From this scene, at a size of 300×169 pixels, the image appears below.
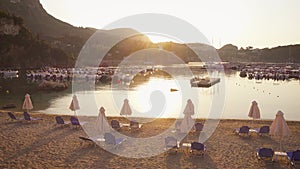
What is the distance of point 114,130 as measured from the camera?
47.0 ft

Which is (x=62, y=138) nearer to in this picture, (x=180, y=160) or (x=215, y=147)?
Result: (x=180, y=160)

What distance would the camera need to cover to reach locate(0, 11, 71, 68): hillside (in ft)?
276

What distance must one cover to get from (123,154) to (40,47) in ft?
294

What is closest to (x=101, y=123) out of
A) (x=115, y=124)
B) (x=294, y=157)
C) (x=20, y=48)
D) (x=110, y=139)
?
(x=110, y=139)

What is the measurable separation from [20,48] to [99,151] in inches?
3373

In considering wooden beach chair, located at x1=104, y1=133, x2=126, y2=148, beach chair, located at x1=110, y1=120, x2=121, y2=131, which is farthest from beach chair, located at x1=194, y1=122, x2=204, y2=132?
wooden beach chair, located at x1=104, y1=133, x2=126, y2=148

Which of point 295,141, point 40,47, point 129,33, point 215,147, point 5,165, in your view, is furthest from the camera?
point 129,33

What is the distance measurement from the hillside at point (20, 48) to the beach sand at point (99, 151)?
76.5m

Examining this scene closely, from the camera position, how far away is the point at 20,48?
289 ft

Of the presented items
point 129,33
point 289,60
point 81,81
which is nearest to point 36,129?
point 81,81

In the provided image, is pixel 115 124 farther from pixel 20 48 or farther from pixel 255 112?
pixel 20 48

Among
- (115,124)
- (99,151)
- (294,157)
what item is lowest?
(99,151)

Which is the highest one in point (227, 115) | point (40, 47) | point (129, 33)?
point (129, 33)

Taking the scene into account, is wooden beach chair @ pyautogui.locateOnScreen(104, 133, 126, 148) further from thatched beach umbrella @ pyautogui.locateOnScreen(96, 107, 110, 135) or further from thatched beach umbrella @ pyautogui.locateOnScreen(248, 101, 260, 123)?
thatched beach umbrella @ pyautogui.locateOnScreen(248, 101, 260, 123)
